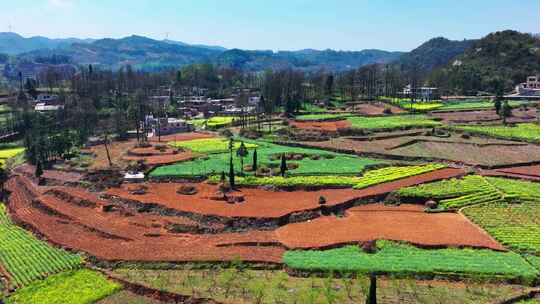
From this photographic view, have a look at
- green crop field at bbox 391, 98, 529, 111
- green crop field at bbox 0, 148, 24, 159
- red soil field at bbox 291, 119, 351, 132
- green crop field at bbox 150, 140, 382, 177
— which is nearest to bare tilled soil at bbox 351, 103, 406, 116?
green crop field at bbox 391, 98, 529, 111

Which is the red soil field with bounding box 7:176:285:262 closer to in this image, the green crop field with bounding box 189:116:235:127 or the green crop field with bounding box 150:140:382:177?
the green crop field with bounding box 150:140:382:177

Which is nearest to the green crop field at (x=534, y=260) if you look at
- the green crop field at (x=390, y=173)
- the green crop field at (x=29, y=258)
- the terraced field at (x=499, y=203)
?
the terraced field at (x=499, y=203)

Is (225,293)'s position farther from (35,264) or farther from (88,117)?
(88,117)

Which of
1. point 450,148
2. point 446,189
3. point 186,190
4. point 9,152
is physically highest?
point 450,148

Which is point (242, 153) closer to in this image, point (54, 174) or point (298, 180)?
point (298, 180)

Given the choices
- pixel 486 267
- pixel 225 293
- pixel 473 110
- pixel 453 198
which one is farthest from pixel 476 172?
pixel 473 110

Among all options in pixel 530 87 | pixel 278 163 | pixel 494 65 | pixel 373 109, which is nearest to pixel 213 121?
pixel 373 109
